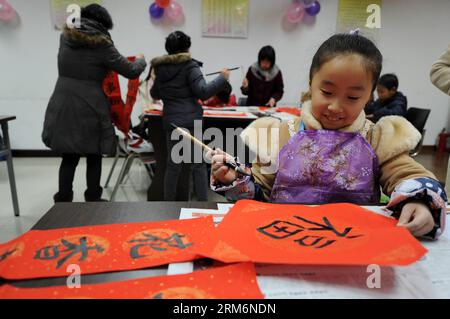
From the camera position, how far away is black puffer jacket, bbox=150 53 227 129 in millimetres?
2150

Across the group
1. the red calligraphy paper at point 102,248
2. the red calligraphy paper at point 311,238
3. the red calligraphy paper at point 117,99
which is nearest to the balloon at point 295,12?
the red calligraphy paper at point 117,99

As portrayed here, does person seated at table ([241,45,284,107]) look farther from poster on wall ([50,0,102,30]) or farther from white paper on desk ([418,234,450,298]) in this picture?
white paper on desk ([418,234,450,298])

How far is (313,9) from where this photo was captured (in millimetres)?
4051

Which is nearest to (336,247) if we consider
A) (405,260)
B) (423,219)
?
(405,260)

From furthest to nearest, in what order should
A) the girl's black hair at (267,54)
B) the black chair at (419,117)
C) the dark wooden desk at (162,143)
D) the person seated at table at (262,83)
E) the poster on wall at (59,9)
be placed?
the poster on wall at (59,9) < the person seated at table at (262,83) < the girl's black hair at (267,54) < the black chair at (419,117) < the dark wooden desk at (162,143)

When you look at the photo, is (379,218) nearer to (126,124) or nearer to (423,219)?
(423,219)

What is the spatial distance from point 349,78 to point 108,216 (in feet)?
1.88

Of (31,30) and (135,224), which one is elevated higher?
(31,30)

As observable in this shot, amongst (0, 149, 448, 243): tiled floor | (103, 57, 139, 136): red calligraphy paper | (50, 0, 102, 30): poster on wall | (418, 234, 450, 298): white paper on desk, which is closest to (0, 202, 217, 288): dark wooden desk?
(418, 234, 450, 298): white paper on desk

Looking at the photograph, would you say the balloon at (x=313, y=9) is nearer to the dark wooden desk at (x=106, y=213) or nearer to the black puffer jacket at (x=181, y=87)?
the black puffer jacket at (x=181, y=87)

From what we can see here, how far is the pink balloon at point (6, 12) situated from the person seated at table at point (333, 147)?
392 centimetres

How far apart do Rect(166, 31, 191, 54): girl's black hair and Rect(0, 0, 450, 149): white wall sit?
1993mm

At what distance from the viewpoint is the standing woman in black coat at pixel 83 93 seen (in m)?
1.81
